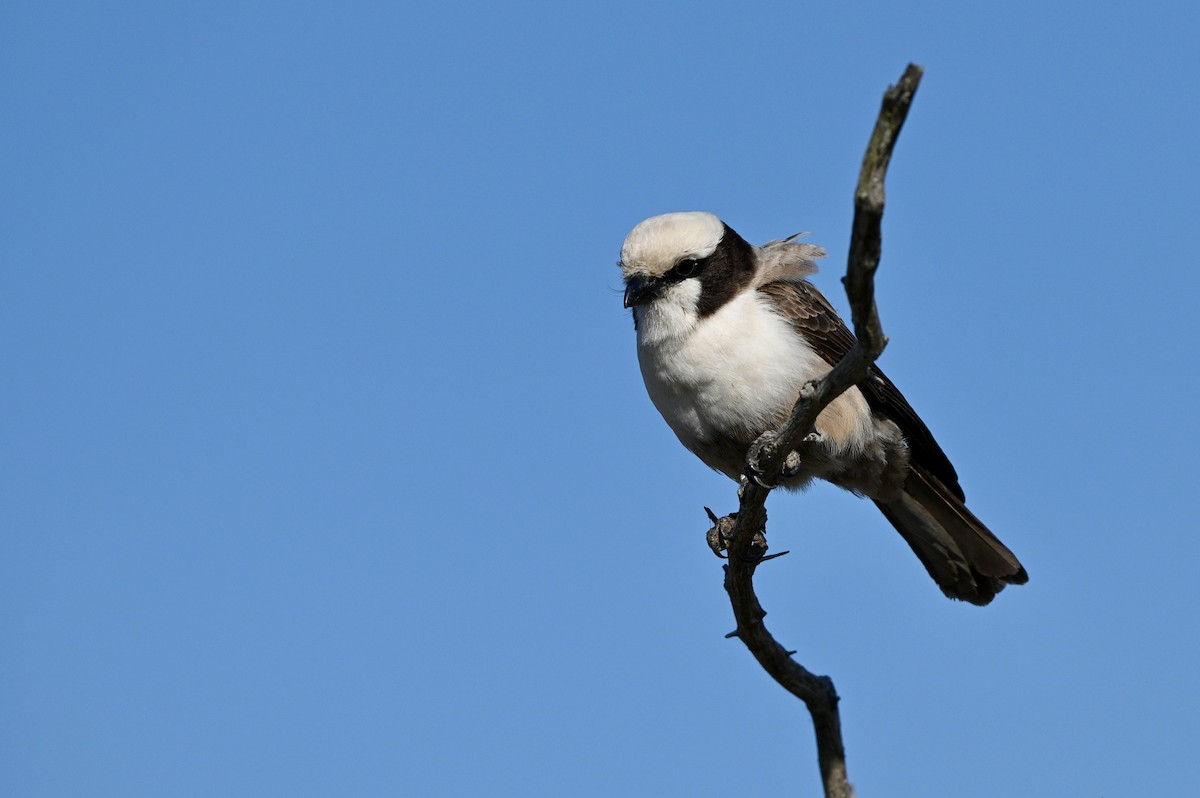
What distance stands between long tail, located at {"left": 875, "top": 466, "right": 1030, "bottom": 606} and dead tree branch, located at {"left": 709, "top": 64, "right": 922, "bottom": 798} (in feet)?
5.67

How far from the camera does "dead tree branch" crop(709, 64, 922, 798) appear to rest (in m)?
4.06

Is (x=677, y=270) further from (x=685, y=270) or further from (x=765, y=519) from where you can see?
(x=765, y=519)

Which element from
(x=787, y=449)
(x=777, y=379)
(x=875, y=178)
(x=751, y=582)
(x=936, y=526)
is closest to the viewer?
(x=875, y=178)

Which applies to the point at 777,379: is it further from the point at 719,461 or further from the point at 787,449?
the point at 787,449

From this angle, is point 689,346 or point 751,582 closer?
point 751,582

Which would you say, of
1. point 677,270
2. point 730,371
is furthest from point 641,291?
point 730,371

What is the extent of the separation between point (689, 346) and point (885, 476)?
156 cm

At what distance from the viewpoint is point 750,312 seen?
6.77 meters

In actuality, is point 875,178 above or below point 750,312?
below

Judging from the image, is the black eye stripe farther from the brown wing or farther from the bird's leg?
the bird's leg

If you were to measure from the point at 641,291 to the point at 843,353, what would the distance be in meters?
1.18

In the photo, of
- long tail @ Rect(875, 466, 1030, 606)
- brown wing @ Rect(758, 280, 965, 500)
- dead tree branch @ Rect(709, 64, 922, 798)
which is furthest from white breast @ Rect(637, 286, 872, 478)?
long tail @ Rect(875, 466, 1030, 606)

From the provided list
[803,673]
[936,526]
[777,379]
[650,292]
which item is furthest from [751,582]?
[936,526]

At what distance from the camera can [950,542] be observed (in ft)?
25.1
